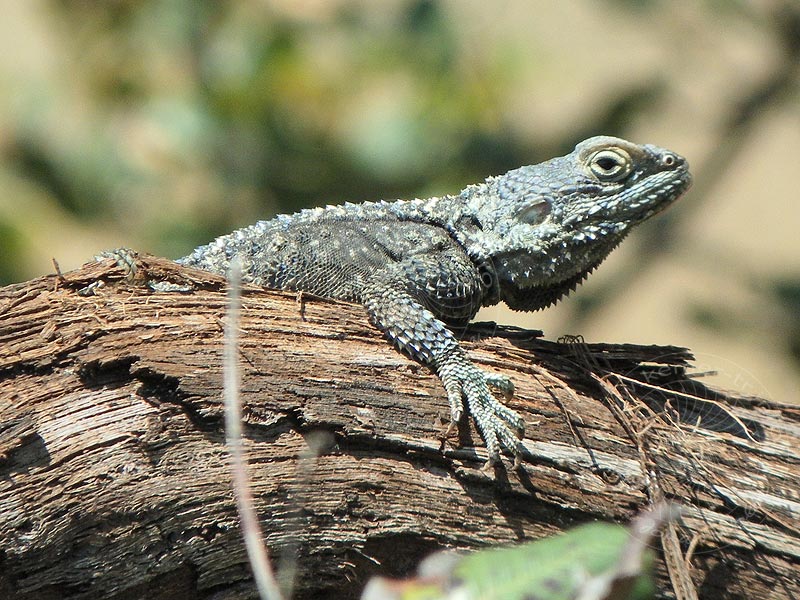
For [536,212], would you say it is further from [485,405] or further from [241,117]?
[241,117]

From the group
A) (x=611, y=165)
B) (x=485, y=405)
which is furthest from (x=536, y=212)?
(x=485, y=405)

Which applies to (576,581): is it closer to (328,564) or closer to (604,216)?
(328,564)

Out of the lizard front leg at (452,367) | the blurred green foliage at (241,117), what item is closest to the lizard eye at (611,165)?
the lizard front leg at (452,367)

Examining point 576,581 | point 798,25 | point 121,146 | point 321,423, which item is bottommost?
point 576,581

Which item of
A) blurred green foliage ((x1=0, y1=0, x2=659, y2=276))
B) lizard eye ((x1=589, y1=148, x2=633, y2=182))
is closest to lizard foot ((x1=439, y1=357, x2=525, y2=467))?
lizard eye ((x1=589, y1=148, x2=633, y2=182))

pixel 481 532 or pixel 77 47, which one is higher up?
pixel 77 47

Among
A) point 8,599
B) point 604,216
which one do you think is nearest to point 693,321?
point 604,216
